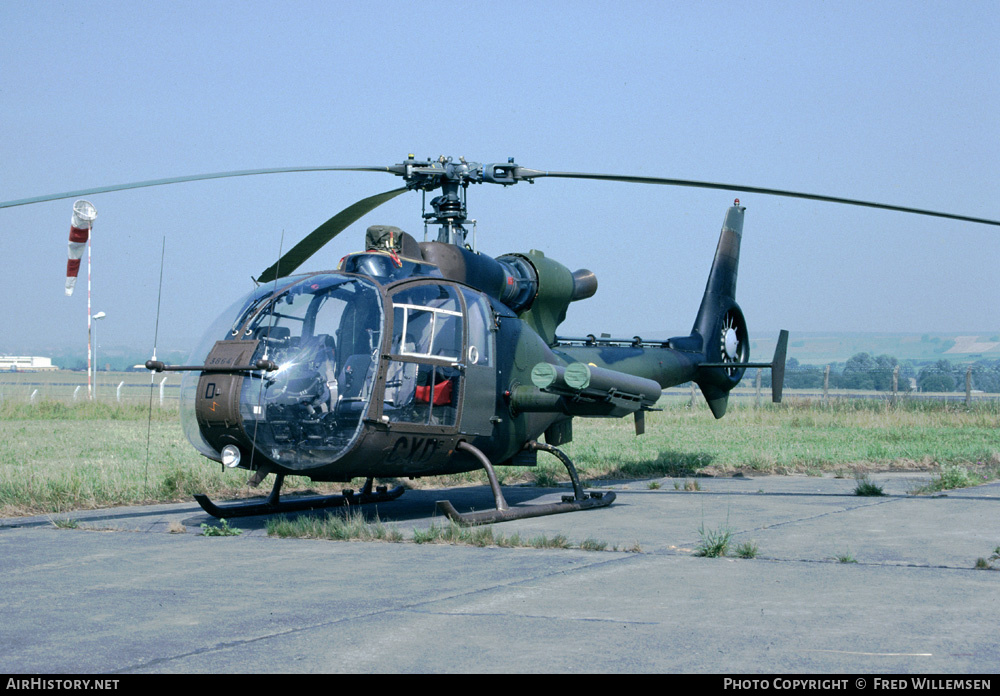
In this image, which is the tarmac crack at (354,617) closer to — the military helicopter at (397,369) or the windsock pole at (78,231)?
the military helicopter at (397,369)

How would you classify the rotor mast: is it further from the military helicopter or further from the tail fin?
the tail fin

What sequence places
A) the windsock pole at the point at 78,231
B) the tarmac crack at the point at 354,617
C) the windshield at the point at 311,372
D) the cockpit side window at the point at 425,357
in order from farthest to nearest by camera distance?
the windsock pole at the point at 78,231, the cockpit side window at the point at 425,357, the windshield at the point at 311,372, the tarmac crack at the point at 354,617

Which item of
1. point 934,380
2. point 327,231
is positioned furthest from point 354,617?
point 934,380

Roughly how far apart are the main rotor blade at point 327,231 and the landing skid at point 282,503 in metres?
2.27

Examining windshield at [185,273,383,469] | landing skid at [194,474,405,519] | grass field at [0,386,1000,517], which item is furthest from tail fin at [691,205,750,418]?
windshield at [185,273,383,469]

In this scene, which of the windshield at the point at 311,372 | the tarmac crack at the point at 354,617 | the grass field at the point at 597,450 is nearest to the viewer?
the tarmac crack at the point at 354,617

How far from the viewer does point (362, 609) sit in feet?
18.7

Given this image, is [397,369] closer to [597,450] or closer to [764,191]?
[764,191]

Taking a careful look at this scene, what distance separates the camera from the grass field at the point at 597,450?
12227mm

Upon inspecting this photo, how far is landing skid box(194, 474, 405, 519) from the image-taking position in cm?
995

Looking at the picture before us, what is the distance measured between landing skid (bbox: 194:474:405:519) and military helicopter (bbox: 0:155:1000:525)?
0.07ft

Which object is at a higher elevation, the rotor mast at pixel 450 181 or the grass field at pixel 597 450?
the rotor mast at pixel 450 181

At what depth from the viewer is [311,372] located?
895 cm

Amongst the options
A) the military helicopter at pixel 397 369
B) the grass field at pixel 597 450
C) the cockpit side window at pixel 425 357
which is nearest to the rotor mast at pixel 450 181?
the military helicopter at pixel 397 369
